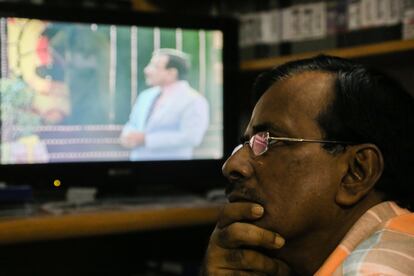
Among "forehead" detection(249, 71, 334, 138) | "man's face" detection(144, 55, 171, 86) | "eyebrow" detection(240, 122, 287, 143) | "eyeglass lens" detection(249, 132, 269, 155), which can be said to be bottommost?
"eyeglass lens" detection(249, 132, 269, 155)

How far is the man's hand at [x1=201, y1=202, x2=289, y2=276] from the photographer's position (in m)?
0.97

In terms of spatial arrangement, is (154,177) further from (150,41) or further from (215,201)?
(150,41)

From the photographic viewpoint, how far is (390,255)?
79 centimetres

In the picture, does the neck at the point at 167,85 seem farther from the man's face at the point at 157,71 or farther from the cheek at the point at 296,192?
the cheek at the point at 296,192

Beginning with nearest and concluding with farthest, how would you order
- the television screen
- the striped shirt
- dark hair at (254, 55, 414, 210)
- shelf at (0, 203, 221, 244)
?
the striped shirt < dark hair at (254, 55, 414, 210) < shelf at (0, 203, 221, 244) < the television screen

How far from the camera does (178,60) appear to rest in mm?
1774

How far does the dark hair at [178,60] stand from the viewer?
69.2 inches

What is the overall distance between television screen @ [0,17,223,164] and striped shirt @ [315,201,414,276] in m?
0.92

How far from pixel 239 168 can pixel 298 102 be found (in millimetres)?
142

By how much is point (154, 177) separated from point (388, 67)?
2.48 feet

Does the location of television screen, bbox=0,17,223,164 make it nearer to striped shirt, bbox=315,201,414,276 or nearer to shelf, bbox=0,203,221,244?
shelf, bbox=0,203,221,244

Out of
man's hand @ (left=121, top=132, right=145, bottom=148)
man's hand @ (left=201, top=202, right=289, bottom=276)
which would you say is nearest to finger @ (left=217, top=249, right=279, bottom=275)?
man's hand @ (left=201, top=202, right=289, bottom=276)

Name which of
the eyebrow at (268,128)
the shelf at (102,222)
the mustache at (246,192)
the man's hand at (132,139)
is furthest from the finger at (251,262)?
the man's hand at (132,139)

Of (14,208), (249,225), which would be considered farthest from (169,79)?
(249,225)
